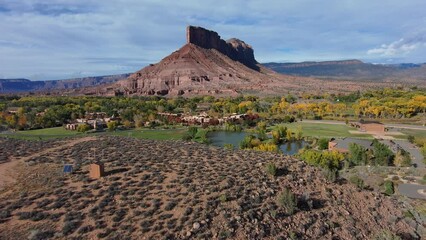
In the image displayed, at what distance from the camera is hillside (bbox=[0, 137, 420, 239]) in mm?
16141

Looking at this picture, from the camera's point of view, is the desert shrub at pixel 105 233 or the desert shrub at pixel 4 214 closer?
the desert shrub at pixel 105 233

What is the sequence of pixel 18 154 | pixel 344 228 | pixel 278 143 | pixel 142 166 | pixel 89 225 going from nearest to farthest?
1. pixel 89 225
2. pixel 344 228
3. pixel 142 166
4. pixel 18 154
5. pixel 278 143

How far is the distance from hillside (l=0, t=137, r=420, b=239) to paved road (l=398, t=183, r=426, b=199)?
22.6 ft

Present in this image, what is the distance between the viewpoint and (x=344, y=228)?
19.0m

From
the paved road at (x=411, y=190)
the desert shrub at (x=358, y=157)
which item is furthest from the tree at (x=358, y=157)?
the paved road at (x=411, y=190)

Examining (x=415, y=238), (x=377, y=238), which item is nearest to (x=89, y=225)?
(x=377, y=238)

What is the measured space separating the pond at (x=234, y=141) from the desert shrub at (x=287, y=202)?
3100 cm

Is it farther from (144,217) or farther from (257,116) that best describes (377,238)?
(257,116)

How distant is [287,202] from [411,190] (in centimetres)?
1770

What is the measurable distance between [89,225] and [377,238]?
47.2ft

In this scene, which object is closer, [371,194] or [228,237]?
[228,237]

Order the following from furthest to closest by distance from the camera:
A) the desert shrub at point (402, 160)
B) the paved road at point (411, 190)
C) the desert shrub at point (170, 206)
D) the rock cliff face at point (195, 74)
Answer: the rock cliff face at point (195, 74) → the desert shrub at point (402, 160) → the paved road at point (411, 190) → the desert shrub at point (170, 206)

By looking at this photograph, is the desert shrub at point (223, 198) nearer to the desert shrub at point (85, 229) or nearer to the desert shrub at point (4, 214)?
the desert shrub at point (85, 229)

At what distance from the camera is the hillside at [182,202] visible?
1614 cm
